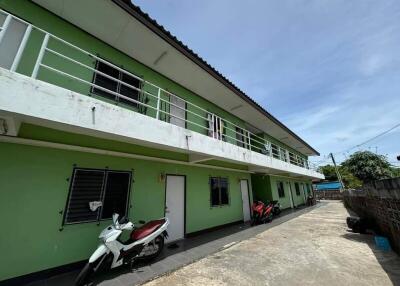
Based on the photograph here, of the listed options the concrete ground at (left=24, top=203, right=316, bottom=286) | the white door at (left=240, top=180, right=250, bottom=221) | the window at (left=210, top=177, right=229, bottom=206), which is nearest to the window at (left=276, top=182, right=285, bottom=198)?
the white door at (left=240, top=180, right=250, bottom=221)

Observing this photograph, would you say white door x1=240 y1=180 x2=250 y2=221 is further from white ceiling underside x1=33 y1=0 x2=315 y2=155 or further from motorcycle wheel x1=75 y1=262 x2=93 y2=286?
motorcycle wheel x1=75 y1=262 x2=93 y2=286

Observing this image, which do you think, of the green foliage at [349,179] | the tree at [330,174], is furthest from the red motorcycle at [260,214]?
the tree at [330,174]

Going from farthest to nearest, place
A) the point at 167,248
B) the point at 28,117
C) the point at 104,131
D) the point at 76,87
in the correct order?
the point at 167,248, the point at 76,87, the point at 104,131, the point at 28,117

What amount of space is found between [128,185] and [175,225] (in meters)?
2.61

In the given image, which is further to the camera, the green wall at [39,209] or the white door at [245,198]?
the white door at [245,198]

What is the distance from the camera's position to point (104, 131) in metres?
3.86

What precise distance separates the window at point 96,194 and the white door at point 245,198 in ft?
24.7

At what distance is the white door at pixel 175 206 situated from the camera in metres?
7.09

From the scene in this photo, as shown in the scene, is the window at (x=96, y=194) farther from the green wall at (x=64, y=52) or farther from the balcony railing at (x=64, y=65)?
the green wall at (x=64, y=52)

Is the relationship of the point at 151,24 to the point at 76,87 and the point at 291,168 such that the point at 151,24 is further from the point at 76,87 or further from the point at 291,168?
the point at 291,168

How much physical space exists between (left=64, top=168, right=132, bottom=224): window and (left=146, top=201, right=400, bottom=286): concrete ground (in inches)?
92.9

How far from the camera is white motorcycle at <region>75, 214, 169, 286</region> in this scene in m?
3.80

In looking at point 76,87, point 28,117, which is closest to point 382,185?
point 28,117

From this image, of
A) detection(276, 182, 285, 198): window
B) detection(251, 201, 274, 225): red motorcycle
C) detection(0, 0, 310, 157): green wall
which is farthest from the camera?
detection(276, 182, 285, 198): window
